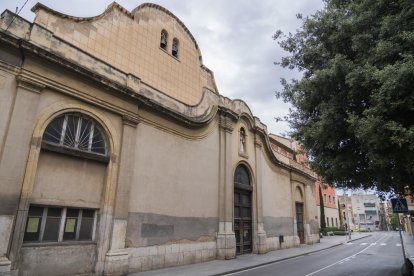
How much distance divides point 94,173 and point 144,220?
9.41 feet

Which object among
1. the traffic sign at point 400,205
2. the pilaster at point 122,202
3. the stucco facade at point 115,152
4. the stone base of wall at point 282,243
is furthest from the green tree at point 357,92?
the stone base of wall at point 282,243

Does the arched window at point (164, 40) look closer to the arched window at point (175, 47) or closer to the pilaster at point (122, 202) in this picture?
the arched window at point (175, 47)

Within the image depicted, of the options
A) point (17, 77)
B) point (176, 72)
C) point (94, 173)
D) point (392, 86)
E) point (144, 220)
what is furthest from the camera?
point (176, 72)

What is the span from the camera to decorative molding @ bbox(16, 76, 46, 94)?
9.04 m

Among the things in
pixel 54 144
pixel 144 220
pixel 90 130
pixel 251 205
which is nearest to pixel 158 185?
pixel 144 220

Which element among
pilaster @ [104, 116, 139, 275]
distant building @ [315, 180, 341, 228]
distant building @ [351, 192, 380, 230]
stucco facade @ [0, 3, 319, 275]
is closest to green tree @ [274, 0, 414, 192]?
stucco facade @ [0, 3, 319, 275]

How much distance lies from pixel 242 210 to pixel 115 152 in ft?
32.5

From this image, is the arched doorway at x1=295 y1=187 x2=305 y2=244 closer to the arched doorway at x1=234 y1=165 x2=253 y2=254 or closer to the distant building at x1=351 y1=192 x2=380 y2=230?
the arched doorway at x1=234 y1=165 x2=253 y2=254

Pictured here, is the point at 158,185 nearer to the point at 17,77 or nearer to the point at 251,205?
the point at 17,77

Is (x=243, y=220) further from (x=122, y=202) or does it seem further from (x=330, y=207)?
(x=330, y=207)

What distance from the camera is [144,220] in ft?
39.2

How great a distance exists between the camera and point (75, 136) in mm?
10336

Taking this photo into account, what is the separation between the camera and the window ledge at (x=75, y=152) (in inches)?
368

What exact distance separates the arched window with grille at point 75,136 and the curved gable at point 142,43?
3.63m
